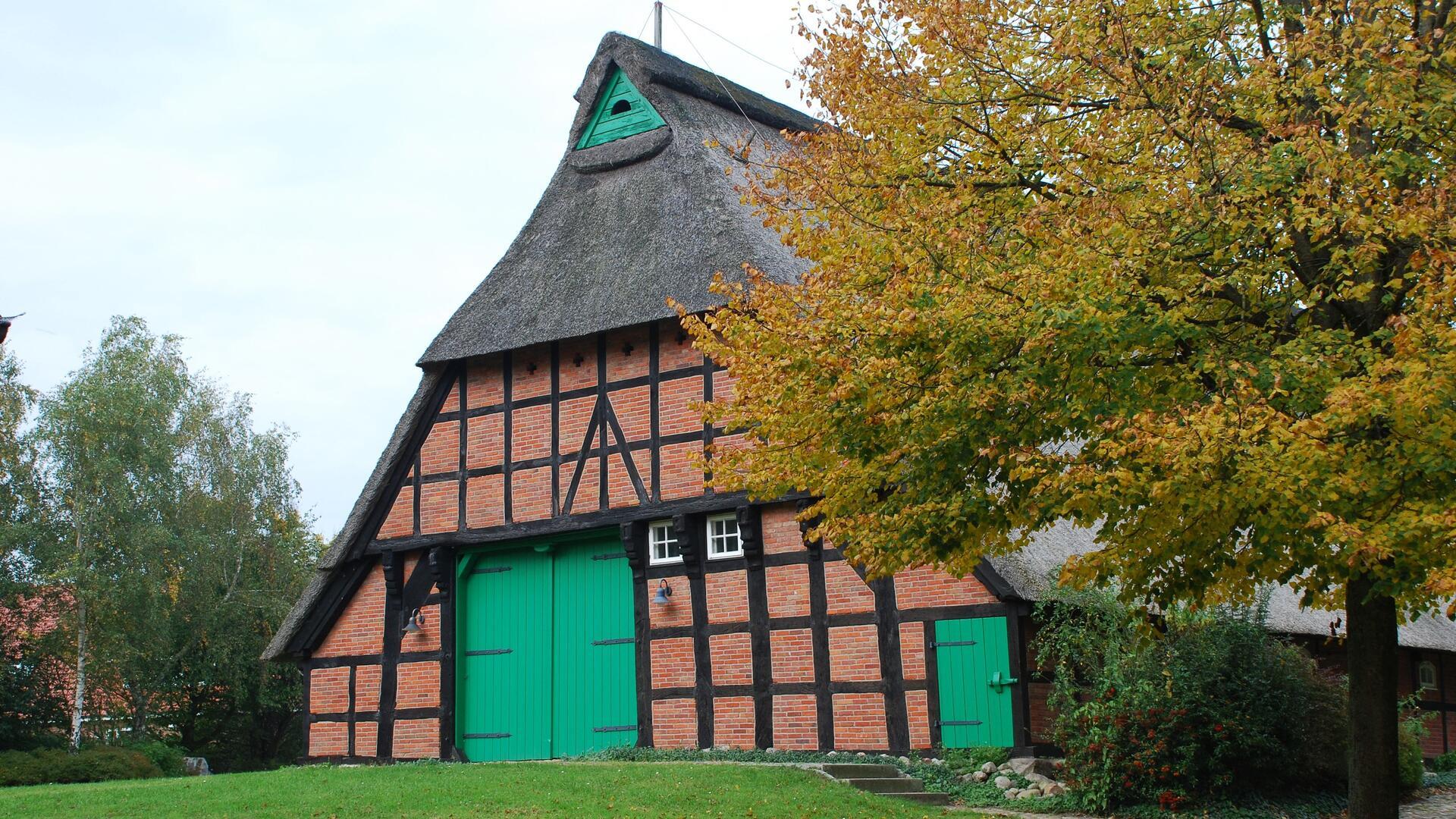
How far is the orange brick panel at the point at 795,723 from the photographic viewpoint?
15906mm

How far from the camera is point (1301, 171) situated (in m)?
8.95

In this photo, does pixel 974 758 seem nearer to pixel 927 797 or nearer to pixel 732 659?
pixel 927 797

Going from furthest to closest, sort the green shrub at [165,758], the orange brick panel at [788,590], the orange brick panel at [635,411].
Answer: the green shrub at [165,758] → the orange brick panel at [635,411] → the orange brick panel at [788,590]

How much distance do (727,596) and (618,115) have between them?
813 centimetres

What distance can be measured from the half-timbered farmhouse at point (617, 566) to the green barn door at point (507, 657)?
3cm

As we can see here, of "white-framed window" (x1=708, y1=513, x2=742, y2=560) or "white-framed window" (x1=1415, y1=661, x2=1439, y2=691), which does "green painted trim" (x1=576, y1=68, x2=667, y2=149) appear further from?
"white-framed window" (x1=1415, y1=661, x2=1439, y2=691)

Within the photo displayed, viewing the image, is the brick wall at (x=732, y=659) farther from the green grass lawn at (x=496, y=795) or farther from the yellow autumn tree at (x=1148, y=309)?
the yellow autumn tree at (x=1148, y=309)

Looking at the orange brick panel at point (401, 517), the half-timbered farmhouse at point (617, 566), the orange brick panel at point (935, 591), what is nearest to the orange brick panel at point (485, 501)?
the half-timbered farmhouse at point (617, 566)

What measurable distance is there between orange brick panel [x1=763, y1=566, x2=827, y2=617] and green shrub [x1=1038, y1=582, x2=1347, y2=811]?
10.5 feet

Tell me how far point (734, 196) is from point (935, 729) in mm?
7942

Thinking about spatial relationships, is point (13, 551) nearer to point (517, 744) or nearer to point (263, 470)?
point (263, 470)

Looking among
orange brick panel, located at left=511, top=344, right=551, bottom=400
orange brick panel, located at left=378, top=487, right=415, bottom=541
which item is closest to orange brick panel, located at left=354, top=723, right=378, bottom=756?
orange brick panel, located at left=378, top=487, right=415, bottom=541

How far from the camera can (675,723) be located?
16.8m

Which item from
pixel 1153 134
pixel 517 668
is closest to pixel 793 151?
pixel 1153 134
